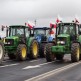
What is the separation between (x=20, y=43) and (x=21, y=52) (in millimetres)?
1219

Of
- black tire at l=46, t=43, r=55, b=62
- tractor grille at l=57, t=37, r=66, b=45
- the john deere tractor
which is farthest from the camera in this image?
the john deere tractor

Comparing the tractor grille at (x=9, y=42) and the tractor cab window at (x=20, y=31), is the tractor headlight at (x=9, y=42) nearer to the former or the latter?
the tractor grille at (x=9, y=42)

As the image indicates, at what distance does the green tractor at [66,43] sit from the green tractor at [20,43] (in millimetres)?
1767

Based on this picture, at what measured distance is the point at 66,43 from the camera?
76.3 feet

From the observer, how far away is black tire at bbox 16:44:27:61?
2350cm

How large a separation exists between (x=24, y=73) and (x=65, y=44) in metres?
7.21

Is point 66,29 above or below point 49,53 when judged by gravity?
above

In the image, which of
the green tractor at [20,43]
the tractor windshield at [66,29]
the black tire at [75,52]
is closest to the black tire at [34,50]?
the green tractor at [20,43]

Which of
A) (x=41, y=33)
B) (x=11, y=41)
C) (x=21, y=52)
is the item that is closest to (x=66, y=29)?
(x=21, y=52)

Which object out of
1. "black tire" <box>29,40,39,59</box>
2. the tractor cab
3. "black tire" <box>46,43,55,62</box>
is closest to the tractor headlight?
"black tire" <box>29,40,39,59</box>

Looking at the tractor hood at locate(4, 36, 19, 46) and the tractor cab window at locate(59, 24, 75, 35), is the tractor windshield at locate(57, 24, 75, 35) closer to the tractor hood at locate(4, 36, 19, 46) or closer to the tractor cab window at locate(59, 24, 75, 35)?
the tractor cab window at locate(59, 24, 75, 35)

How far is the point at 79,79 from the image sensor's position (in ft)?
47.5

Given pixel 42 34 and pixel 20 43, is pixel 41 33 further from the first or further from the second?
pixel 20 43

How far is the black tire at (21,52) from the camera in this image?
23.5 meters
